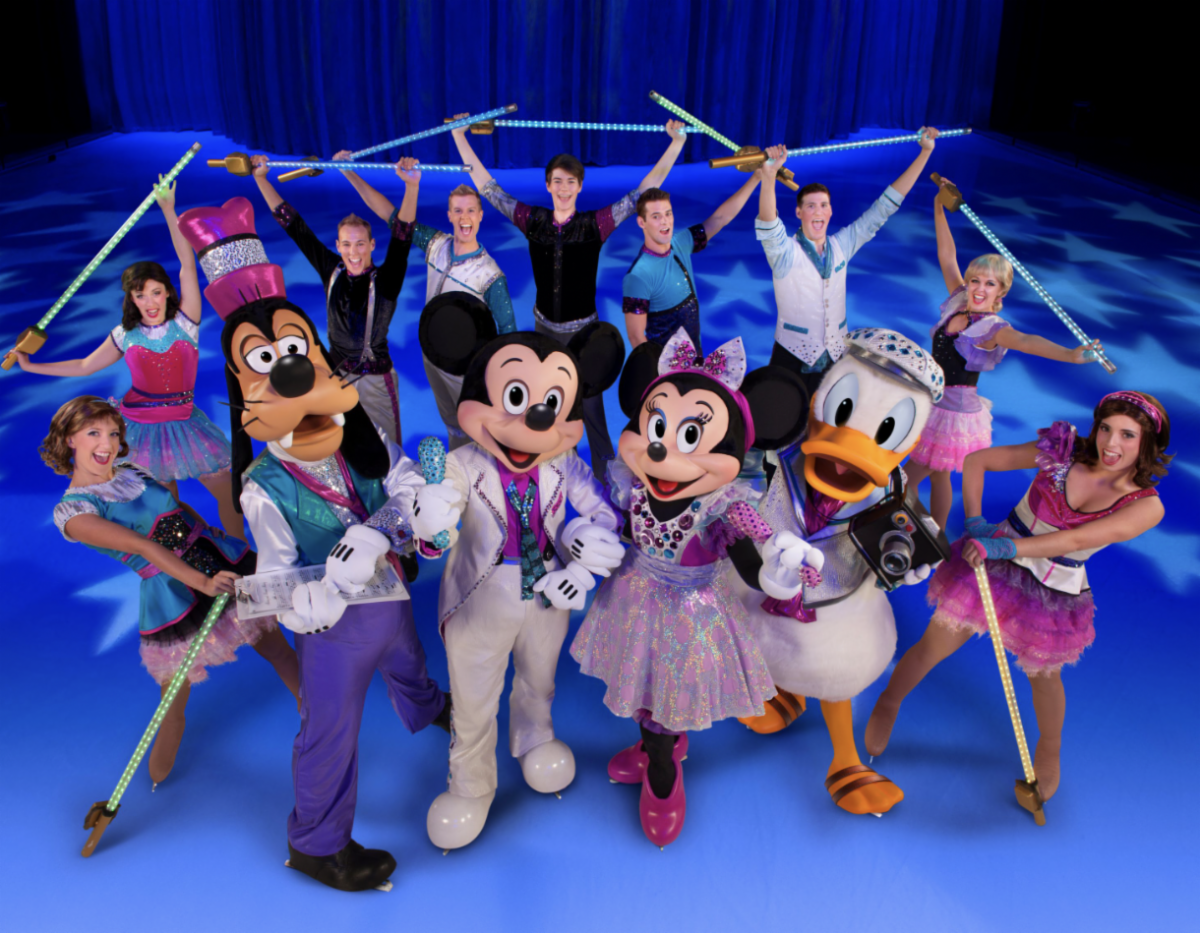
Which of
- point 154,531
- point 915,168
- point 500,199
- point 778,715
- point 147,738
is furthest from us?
point 500,199

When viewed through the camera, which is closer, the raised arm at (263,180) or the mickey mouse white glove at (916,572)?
the mickey mouse white glove at (916,572)

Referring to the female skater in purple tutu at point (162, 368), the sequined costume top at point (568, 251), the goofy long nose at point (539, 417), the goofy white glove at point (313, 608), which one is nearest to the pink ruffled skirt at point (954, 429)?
the sequined costume top at point (568, 251)

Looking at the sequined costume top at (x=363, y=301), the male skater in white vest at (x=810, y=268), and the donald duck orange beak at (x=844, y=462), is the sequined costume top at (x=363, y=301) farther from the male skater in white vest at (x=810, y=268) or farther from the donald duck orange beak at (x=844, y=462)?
the donald duck orange beak at (x=844, y=462)

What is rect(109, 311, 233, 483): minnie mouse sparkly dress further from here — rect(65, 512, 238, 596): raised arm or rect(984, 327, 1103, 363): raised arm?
rect(984, 327, 1103, 363): raised arm

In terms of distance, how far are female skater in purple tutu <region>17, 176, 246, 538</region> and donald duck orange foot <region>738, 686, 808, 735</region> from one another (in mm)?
1782

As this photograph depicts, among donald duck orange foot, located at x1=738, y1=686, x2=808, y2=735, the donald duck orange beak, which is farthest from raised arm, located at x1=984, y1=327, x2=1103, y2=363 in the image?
donald duck orange foot, located at x1=738, y1=686, x2=808, y2=735

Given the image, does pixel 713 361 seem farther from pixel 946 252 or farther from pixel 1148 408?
pixel 946 252

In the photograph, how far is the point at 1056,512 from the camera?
2.20 m

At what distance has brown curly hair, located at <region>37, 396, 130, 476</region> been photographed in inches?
82.5

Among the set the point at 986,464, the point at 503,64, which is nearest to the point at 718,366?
the point at 986,464

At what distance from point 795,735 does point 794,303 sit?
1456 mm

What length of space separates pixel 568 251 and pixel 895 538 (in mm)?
1733

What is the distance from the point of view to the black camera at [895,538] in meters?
2.05

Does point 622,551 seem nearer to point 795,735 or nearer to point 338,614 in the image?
point 338,614
